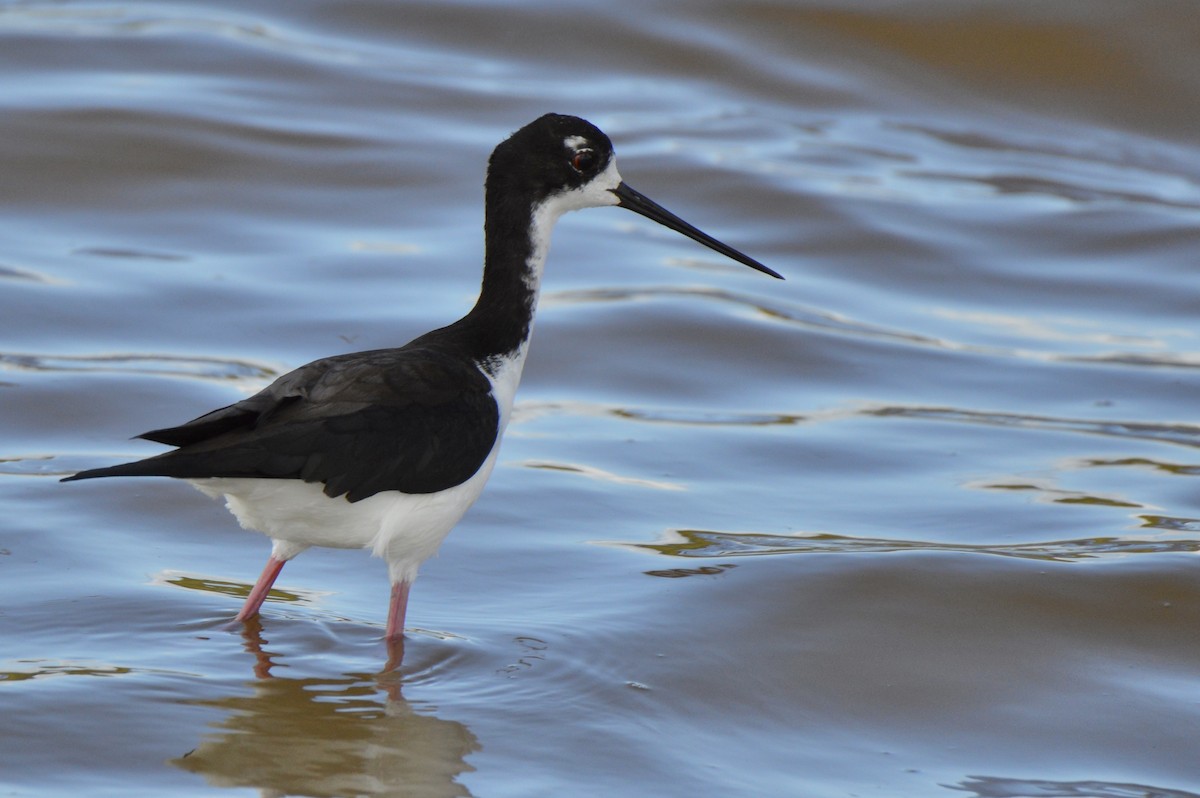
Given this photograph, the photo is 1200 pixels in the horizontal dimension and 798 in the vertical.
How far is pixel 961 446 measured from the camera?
8469 millimetres

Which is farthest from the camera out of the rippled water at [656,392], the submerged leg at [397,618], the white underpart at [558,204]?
the white underpart at [558,204]

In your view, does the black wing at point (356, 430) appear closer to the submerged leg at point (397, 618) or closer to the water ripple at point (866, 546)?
the submerged leg at point (397, 618)

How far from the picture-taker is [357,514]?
5543 millimetres

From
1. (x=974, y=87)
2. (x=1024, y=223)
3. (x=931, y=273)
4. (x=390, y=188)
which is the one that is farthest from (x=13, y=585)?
(x=974, y=87)

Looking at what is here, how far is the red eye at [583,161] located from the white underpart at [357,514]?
3.01 feet

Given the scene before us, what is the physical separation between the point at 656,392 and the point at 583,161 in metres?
2.85

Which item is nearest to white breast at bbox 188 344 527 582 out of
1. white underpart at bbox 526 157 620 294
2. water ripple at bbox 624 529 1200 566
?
white underpart at bbox 526 157 620 294

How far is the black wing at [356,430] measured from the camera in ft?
16.8

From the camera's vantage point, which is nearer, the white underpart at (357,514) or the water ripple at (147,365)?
the white underpart at (357,514)

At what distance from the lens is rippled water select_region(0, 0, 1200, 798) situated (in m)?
5.38

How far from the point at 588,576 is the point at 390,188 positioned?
19.4 feet

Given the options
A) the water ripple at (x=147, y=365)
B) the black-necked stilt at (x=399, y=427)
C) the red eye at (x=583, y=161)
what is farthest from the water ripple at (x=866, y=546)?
the water ripple at (x=147, y=365)

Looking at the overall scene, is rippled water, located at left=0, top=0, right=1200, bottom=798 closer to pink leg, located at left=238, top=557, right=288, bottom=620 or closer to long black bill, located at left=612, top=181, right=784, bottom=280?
pink leg, located at left=238, top=557, right=288, bottom=620

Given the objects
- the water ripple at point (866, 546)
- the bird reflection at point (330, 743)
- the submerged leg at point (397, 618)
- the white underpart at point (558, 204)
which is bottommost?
the bird reflection at point (330, 743)
